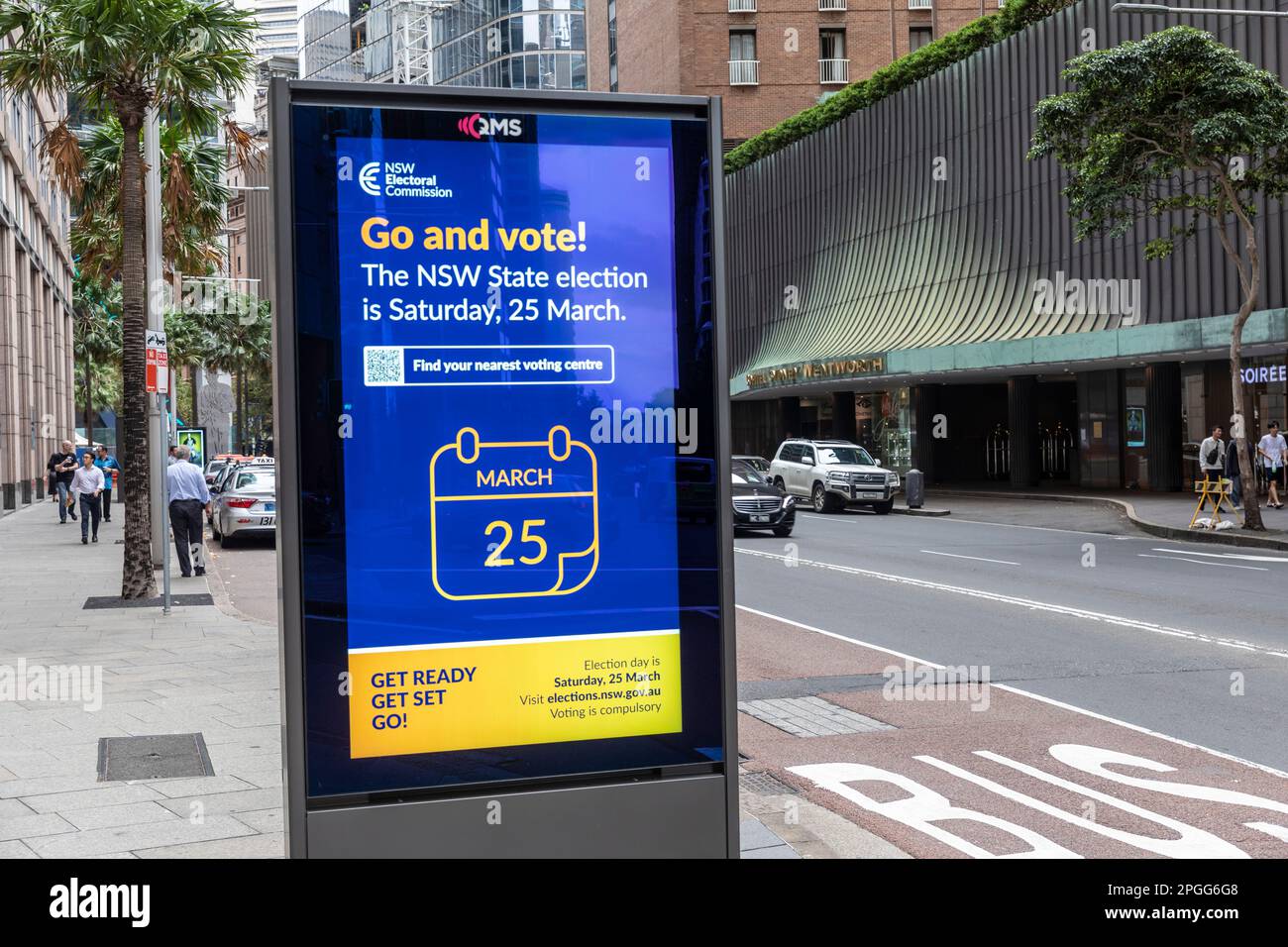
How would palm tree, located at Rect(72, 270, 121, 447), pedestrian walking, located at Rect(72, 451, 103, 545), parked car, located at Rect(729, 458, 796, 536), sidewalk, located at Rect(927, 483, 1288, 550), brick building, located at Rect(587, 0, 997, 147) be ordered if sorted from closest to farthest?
sidewalk, located at Rect(927, 483, 1288, 550)
parked car, located at Rect(729, 458, 796, 536)
pedestrian walking, located at Rect(72, 451, 103, 545)
brick building, located at Rect(587, 0, 997, 147)
palm tree, located at Rect(72, 270, 121, 447)

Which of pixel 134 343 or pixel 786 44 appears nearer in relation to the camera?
pixel 134 343

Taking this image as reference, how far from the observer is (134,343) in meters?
16.6

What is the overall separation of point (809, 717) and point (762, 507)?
54.5ft

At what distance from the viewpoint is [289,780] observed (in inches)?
148

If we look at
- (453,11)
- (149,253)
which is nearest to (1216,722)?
(149,253)

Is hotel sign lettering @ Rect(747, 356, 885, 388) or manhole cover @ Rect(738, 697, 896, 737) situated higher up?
hotel sign lettering @ Rect(747, 356, 885, 388)

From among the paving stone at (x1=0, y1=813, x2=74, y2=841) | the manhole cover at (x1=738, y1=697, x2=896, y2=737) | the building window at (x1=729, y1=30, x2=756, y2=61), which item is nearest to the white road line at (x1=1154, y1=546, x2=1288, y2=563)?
the manhole cover at (x1=738, y1=697, x2=896, y2=737)

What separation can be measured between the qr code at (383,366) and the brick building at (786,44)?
57817 mm

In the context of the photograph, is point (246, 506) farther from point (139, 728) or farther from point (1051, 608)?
point (139, 728)

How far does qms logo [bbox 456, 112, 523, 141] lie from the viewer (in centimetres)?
383

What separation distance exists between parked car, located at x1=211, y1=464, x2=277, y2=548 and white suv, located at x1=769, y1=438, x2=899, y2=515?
471 inches

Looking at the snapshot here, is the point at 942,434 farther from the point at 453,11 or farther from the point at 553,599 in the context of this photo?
the point at 453,11

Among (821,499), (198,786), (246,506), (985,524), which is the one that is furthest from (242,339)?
(198,786)

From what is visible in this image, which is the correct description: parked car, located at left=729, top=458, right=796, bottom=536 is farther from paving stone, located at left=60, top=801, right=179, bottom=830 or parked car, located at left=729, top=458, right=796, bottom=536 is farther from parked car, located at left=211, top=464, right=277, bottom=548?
paving stone, located at left=60, top=801, right=179, bottom=830
